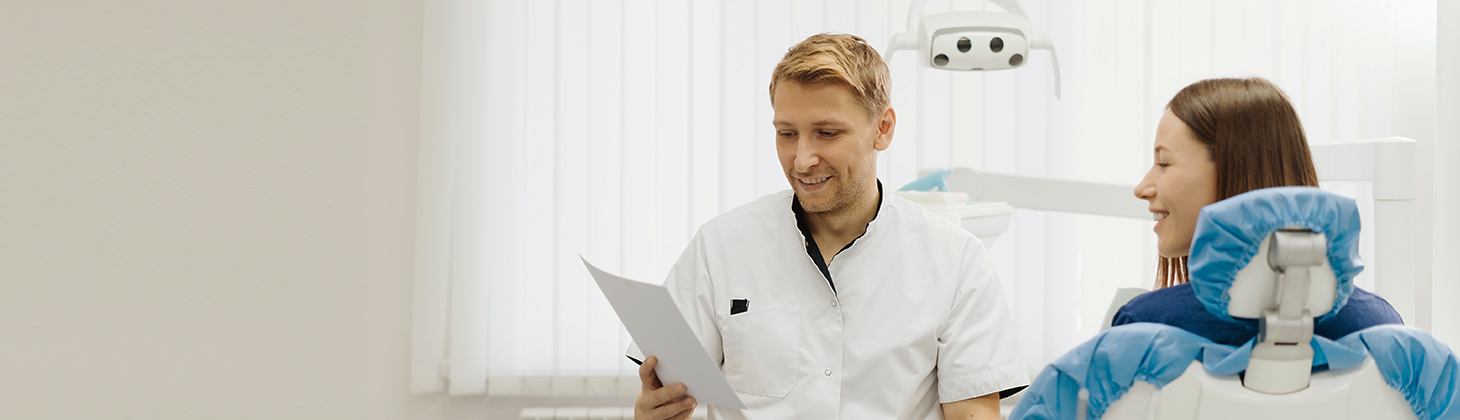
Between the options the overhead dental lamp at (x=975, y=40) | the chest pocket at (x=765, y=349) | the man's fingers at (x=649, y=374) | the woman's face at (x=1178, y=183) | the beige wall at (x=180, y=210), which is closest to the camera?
the woman's face at (x=1178, y=183)

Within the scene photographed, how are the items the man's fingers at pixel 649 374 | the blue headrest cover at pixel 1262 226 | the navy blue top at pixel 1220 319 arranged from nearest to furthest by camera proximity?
the blue headrest cover at pixel 1262 226, the navy blue top at pixel 1220 319, the man's fingers at pixel 649 374

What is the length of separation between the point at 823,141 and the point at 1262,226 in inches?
24.4

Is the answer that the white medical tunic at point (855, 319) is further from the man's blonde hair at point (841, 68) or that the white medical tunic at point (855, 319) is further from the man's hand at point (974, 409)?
the man's blonde hair at point (841, 68)

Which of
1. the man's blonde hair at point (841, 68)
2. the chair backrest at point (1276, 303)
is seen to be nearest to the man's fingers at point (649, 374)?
the man's blonde hair at point (841, 68)

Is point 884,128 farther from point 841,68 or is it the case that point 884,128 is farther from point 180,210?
point 180,210

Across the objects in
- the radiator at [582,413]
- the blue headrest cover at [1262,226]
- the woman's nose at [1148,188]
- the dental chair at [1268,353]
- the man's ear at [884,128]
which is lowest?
the radiator at [582,413]

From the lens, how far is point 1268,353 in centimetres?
67

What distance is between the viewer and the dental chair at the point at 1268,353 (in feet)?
2.02

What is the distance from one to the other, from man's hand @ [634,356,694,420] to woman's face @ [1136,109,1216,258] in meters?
0.62

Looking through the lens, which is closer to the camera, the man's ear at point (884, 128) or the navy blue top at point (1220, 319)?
the navy blue top at point (1220, 319)

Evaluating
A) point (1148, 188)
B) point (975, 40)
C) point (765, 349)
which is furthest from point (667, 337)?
point (975, 40)

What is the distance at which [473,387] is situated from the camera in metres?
2.26

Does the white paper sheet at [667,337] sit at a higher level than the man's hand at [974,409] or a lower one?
higher

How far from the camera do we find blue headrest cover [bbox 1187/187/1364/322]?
0.61 m
